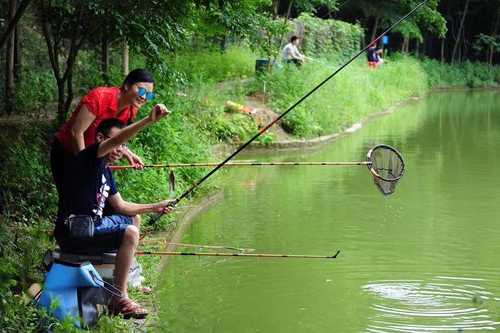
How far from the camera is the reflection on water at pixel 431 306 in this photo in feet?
23.1

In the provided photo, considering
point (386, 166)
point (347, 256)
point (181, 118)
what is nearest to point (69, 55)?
point (181, 118)

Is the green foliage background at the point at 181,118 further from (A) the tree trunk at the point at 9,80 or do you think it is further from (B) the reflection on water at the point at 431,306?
(B) the reflection on water at the point at 431,306

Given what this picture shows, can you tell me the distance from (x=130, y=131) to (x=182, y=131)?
7.17 meters

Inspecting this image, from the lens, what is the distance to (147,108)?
38.8ft

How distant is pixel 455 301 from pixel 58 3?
17.8 feet

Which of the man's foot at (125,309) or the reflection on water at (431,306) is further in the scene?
the reflection on water at (431,306)

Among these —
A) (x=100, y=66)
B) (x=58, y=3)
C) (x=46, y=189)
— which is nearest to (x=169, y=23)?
(x=58, y=3)

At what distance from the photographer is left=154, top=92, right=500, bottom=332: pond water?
7297 mm

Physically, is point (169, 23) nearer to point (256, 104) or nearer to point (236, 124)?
point (236, 124)

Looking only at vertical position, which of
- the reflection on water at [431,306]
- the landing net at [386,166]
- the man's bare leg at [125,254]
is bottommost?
the reflection on water at [431,306]


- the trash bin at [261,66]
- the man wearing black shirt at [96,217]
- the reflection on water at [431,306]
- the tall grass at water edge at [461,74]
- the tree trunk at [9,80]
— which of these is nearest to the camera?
the man wearing black shirt at [96,217]

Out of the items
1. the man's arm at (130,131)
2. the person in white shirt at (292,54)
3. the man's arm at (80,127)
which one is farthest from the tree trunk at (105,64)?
the person in white shirt at (292,54)

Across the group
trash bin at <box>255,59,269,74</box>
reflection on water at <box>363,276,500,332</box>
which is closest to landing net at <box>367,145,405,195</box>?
reflection on water at <box>363,276,500,332</box>

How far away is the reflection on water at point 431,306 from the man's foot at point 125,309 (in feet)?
5.82
